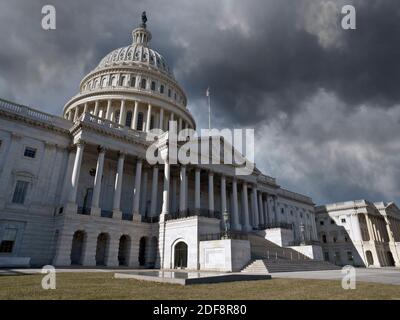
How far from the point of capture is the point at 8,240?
28.7m

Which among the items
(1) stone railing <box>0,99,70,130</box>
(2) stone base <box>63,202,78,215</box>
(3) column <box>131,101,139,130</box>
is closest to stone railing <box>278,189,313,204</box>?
(3) column <box>131,101,139,130</box>

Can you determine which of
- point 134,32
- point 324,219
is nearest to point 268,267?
point 324,219

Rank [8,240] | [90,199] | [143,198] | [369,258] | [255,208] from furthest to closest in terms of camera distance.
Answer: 1. [369,258]
2. [255,208]
3. [143,198]
4. [90,199]
5. [8,240]

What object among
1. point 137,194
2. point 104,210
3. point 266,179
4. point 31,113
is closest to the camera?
point 31,113

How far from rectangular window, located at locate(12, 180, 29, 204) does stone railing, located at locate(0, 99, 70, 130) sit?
26.6ft

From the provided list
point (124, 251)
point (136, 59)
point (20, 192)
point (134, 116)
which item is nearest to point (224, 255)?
point (124, 251)

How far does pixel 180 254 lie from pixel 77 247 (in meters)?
12.8

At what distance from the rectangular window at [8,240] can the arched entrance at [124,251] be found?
12124 millimetres

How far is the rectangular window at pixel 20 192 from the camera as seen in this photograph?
100ft

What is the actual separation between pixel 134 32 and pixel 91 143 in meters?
57.5

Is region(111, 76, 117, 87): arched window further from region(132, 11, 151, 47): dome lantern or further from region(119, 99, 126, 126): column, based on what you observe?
region(132, 11, 151, 47): dome lantern

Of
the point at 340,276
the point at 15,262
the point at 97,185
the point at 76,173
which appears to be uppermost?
the point at 76,173

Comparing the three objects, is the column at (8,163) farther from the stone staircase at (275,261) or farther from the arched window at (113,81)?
the arched window at (113,81)

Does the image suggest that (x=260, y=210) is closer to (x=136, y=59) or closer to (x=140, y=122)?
(x=140, y=122)
